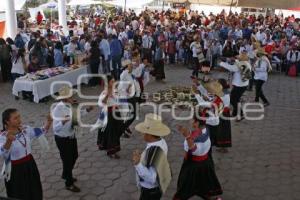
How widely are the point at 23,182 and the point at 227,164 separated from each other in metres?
3.67

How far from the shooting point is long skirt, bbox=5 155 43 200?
4.54m

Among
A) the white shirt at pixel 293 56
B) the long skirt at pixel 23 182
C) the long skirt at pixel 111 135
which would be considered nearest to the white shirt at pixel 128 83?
the long skirt at pixel 111 135

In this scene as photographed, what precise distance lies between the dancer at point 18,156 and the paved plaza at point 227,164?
1.10 metres

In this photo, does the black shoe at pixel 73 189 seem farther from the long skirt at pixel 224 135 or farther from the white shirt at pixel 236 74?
the white shirt at pixel 236 74

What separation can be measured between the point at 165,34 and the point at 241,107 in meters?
6.66

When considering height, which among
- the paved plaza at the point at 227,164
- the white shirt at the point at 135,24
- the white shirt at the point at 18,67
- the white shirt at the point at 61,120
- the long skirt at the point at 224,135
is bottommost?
the paved plaza at the point at 227,164

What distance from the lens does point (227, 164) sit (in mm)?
6914

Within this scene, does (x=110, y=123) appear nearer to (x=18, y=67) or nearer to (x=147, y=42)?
(x=18, y=67)

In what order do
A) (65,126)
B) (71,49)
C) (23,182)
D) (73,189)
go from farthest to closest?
(71,49) < (73,189) < (65,126) < (23,182)

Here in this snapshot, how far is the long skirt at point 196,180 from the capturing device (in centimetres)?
509

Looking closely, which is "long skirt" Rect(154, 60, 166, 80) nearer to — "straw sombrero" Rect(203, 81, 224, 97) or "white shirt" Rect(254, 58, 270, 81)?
"white shirt" Rect(254, 58, 270, 81)

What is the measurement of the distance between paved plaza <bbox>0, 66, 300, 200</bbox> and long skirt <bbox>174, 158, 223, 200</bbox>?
24.0 inches

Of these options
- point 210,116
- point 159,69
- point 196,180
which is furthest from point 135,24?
point 196,180

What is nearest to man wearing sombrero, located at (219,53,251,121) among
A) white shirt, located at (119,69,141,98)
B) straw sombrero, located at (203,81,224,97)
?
white shirt, located at (119,69,141,98)
